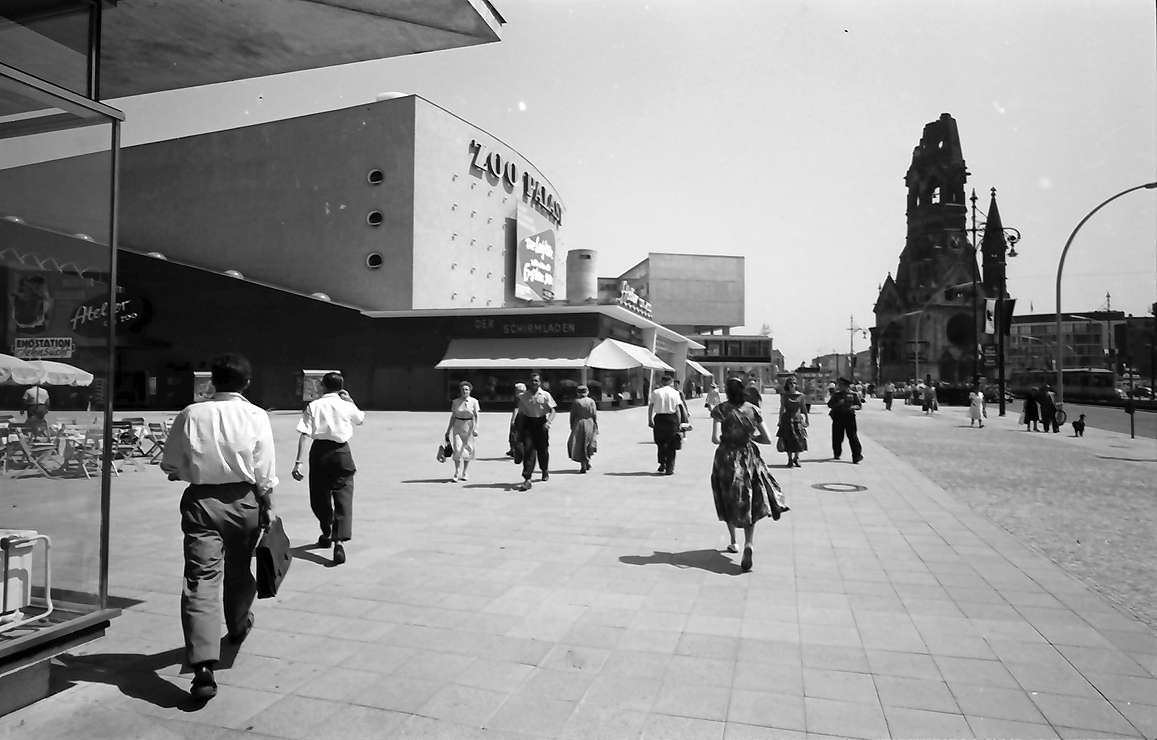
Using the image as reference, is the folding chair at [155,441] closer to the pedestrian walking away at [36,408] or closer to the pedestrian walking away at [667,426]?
the pedestrian walking away at [36,408]

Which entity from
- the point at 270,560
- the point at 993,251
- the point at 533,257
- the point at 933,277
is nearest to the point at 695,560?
the point at 270,560

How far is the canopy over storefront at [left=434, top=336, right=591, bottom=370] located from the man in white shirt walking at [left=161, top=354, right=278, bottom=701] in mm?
29964

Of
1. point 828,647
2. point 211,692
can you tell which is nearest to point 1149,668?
point 828,647

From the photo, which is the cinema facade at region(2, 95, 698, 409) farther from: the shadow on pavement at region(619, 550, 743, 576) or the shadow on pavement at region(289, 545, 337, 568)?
the shadow on pavement at region(619, 550, 743, 576)

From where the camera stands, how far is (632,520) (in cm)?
815

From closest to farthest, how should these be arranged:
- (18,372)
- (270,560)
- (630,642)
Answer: (270,560) < (630,642) < (18,372)

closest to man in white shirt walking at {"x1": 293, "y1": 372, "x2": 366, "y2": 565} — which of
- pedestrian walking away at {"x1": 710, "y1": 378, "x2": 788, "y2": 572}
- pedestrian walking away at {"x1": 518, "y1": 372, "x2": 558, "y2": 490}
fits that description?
pedestrian walking away at {"x1": 710, "y1": 378, "x2": 788, "y2": 572}

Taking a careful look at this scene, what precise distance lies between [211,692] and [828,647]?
3.36m

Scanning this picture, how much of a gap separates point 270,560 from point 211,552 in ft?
1.16

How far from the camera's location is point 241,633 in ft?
13.3

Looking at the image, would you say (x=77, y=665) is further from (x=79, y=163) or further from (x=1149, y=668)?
(x=1149, y=668)

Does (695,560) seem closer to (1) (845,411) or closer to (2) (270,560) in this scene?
(2) (270,560)

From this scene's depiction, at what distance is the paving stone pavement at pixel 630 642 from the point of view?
130 inches

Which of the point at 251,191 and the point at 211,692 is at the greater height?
the point at 251,191
